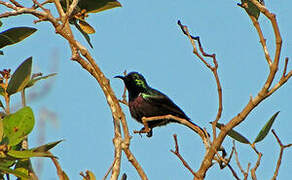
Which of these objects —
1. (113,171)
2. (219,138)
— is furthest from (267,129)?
(113,171)

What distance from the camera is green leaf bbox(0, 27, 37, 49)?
9.96 feet

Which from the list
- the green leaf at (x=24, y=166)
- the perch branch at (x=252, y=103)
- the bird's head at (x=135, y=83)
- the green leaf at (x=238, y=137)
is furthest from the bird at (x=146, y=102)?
the perch branch at (x=252, y=103)

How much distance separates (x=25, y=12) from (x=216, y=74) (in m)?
1.06

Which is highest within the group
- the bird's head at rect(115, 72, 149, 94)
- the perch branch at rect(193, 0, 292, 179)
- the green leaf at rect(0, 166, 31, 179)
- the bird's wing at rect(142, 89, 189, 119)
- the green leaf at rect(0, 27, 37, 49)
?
the bird's head at rect(115, 72, 149, 94)

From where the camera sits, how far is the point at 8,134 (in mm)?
2504

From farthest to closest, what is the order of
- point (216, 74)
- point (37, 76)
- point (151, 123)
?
point (151, 123) → point (37, 76) → point (216, 74)

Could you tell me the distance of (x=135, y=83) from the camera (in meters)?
6.68

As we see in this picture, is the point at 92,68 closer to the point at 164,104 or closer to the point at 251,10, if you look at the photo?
the point at 251,10

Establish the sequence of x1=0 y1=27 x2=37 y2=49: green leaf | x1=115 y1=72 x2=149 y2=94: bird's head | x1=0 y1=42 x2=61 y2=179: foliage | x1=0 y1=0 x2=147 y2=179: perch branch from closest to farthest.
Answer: x1=0 y1=42 x2=61 y2=179: foliage
x1=0 y1=0 x2=147 y2=179: perch branch
x1=0 y1=27 x2=37 y2=49: green leaf
x1=115 y1=72 x2=149 y2=94: bird's head

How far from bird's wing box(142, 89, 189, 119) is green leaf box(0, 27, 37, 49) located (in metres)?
3.47

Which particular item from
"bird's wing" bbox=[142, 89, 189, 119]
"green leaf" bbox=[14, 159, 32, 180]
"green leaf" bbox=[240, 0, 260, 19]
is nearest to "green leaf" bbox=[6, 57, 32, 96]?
"green leaf" bbox=[14, 159, 32, 180]

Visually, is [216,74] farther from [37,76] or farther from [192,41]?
[37,76]

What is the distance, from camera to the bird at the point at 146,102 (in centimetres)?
634

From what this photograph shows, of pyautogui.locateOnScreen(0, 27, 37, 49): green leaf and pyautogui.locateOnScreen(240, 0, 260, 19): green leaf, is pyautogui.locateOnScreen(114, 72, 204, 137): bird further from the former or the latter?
pyautogui.locateOnScreen(240, 0, 260, 19): green leaf
